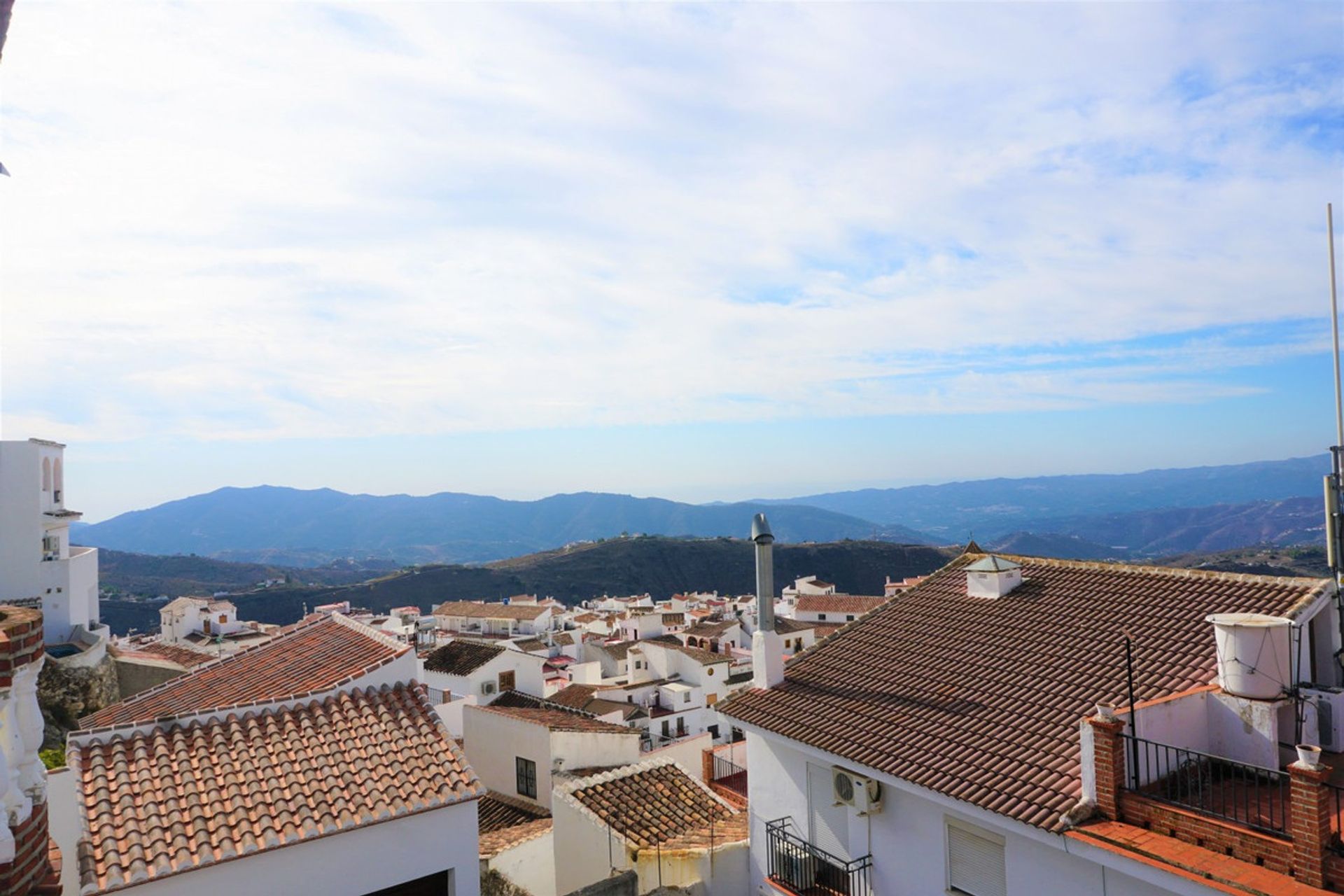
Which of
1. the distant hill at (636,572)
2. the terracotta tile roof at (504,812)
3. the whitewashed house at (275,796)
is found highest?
the whitewashed house at (275,796)

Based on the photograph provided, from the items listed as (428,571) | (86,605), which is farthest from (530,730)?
(428,571)

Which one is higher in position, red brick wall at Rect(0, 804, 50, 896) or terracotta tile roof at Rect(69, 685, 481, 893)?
red brick wall at Rect(0, 804, 50, 896)

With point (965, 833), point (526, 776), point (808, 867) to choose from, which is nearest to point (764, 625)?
point (808, 867)

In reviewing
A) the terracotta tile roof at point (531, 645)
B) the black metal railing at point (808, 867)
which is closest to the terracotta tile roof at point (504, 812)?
the black metal railing at point (808, 867)

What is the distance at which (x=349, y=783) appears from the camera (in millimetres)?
8336

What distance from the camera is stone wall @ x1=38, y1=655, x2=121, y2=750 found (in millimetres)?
24125

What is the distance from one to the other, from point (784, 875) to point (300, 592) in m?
119

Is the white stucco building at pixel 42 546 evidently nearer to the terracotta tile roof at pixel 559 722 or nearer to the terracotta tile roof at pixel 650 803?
the terracotta tile roof at pixel 559 722

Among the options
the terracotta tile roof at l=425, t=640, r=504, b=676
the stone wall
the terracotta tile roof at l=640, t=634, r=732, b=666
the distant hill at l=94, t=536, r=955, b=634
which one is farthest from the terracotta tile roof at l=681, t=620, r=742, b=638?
the distant hill at l=94, t=536, r=955, b=634

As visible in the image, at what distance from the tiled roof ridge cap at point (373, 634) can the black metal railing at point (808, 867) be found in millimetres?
5520

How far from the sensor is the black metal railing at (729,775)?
1730 centimetres

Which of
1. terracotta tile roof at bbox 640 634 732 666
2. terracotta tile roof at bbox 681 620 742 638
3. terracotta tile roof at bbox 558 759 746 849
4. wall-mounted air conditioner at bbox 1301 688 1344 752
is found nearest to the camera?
wall-mounted air conditioner at bbox 1301 688 1344 752

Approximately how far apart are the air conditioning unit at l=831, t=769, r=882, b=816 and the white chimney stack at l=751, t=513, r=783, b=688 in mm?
2214

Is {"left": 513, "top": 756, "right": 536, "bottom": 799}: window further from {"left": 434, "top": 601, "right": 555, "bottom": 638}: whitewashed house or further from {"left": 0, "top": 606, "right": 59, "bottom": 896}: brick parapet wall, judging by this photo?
{"left": 434, "top": 601, "right": 555, "bottom": 638}: whitewashed house
